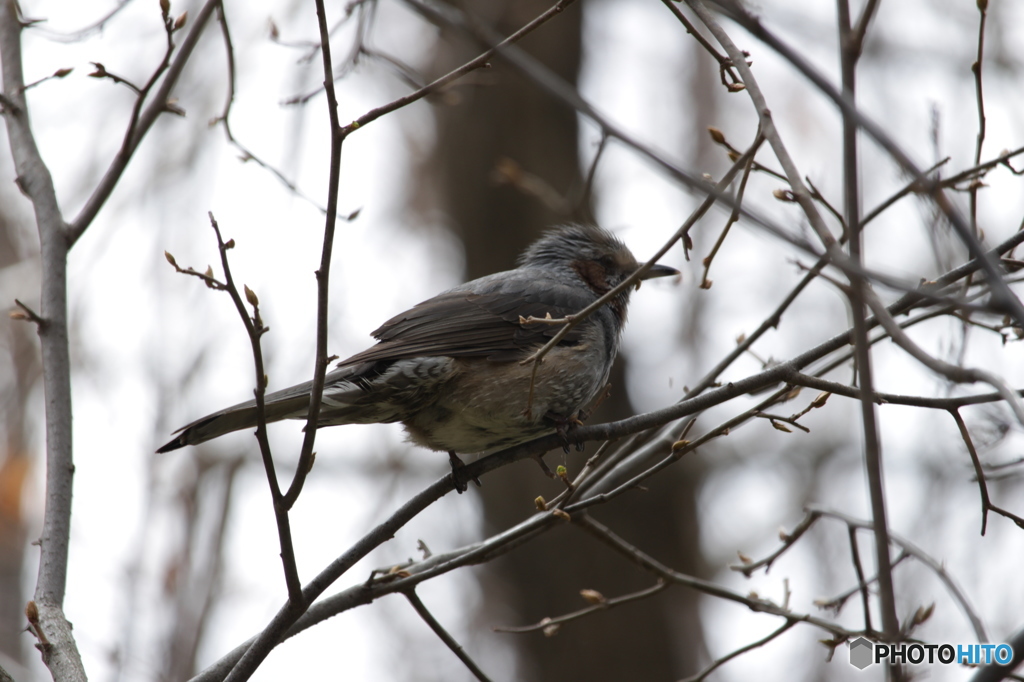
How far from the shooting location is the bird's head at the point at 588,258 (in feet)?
18.1

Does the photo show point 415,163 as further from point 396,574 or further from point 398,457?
point 396,574

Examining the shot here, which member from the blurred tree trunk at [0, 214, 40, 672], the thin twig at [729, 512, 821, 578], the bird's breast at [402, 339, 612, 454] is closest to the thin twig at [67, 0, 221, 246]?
the bird's breast at [402, 339, 612, 454]

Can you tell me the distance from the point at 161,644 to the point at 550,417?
499cm

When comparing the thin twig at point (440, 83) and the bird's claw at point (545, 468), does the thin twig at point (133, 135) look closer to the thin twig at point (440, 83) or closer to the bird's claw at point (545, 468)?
the thin twig at point (440, 83)

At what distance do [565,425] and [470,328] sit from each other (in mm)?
761

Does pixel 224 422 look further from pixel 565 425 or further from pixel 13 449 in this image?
pixel 13 449

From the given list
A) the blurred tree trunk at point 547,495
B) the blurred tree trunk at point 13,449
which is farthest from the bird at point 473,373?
the blurred tree trunk at point 13,449

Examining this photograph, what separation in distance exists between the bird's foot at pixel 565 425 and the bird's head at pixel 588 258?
1.32m

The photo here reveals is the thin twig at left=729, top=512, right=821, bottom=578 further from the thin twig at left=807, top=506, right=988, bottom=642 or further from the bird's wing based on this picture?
the bird's wing

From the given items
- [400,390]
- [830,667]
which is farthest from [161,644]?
[830,667]

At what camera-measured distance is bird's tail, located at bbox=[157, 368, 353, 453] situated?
326 centimetres

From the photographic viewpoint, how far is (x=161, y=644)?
7.35 m

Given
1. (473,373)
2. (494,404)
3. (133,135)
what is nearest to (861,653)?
(494,404)

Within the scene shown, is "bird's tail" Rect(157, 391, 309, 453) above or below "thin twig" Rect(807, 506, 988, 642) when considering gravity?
above
